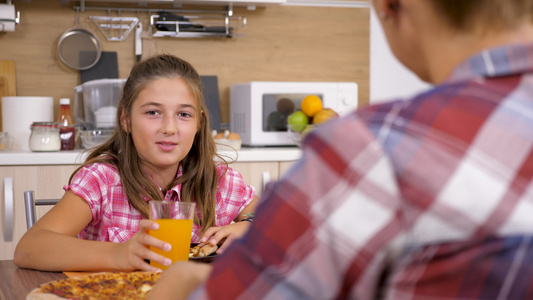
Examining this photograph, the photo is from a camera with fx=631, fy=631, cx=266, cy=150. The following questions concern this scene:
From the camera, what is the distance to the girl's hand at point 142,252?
1.01 metres

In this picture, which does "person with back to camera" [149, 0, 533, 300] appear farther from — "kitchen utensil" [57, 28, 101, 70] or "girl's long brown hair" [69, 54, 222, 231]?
"kitchen utensil" [57, 28, 101, 70]

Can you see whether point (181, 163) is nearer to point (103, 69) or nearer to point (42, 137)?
point (42, 137)

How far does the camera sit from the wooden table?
0.93 meters

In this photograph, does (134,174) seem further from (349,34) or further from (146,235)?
(349,34)

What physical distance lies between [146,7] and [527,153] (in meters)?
2.96

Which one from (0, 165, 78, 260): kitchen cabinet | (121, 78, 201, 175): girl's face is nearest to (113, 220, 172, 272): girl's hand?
(121, 78, 201, 175): girl's face

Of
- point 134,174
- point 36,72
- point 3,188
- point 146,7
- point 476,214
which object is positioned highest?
point 146,7

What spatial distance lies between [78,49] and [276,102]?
1014 mm

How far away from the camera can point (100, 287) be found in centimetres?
86

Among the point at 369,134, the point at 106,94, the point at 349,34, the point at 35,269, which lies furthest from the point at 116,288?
the point at 349,34

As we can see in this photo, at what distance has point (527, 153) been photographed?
1.30 ft

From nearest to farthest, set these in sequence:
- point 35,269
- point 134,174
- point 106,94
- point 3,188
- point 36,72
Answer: point 35,269
point 134,174
point 3,188
point 106,94
point 36,72

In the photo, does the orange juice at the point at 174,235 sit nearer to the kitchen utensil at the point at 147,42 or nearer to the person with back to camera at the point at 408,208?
the person with back to camera at the point at 408,208

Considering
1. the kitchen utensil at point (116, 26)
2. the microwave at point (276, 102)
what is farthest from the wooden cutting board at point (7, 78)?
the microwave at point (276, 102)
